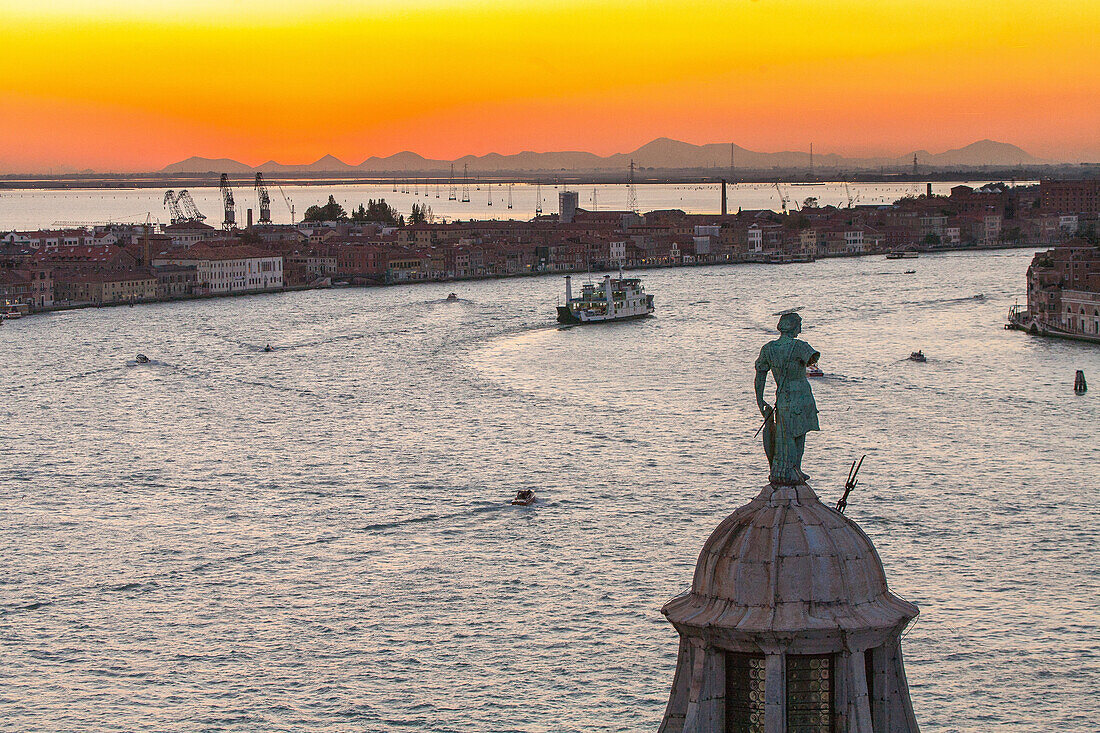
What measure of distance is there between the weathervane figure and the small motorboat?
8.06m

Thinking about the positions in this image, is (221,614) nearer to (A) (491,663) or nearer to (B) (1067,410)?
(A) (491,663)

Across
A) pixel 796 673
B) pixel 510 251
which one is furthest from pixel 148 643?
pixel 510 251

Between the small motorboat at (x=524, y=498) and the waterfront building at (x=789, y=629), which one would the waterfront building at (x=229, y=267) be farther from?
the waterfront building at (x=789, y=629)

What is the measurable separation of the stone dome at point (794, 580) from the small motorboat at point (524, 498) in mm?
8134

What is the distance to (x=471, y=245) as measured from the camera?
39.1 metres

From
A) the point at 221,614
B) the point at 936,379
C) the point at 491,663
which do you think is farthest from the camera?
the point at 936,379

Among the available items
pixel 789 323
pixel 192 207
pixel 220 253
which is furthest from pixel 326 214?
pixel 789 323

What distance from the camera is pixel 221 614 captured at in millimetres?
7555

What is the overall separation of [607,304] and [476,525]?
53.2 feet

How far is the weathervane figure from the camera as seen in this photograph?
169 centimetres

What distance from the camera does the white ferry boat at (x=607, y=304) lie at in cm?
2450

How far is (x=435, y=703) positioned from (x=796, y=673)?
4.83 meters

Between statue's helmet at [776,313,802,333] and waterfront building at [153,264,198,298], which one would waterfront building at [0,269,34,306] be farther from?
statue's helmet at [776,313,802,333]

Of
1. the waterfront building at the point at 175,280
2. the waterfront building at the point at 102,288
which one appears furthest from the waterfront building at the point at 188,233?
the waterfront building at the point at 102,288
